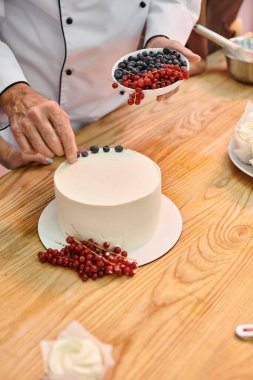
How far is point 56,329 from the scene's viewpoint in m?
1.17

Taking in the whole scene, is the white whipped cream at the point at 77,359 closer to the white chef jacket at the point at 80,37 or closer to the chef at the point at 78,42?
the chef at the point at 78,42

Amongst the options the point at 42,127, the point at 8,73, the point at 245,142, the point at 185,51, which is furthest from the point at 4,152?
the point at 245,142

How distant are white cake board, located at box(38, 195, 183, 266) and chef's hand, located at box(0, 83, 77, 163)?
0.59 feet

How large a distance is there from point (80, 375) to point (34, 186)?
2.75ft

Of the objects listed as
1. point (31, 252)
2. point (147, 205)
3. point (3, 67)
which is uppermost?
point (3, 67)

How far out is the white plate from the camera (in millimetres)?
1619

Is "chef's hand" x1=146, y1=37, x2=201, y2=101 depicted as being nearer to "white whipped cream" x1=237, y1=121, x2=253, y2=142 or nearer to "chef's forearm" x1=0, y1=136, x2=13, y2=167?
"white whipped cream" x1=237, y1=121, x2=253, y2=142

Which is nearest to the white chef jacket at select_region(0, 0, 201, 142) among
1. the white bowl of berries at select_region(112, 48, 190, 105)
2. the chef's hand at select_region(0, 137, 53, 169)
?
the chef's hand at select_region(0, 137, 53, 169)

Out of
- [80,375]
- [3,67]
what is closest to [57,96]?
[3,67]

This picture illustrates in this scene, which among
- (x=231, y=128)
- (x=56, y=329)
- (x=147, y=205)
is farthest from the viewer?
(x=231, y=128)

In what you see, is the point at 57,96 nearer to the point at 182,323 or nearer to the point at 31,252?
the point at 31,252

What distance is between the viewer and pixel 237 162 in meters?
1.66

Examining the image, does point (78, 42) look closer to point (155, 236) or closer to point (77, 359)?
point (155, 236)

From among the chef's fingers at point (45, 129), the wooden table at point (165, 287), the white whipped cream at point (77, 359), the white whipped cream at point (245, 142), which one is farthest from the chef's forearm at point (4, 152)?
the white whipped cream at point (77, 359)
